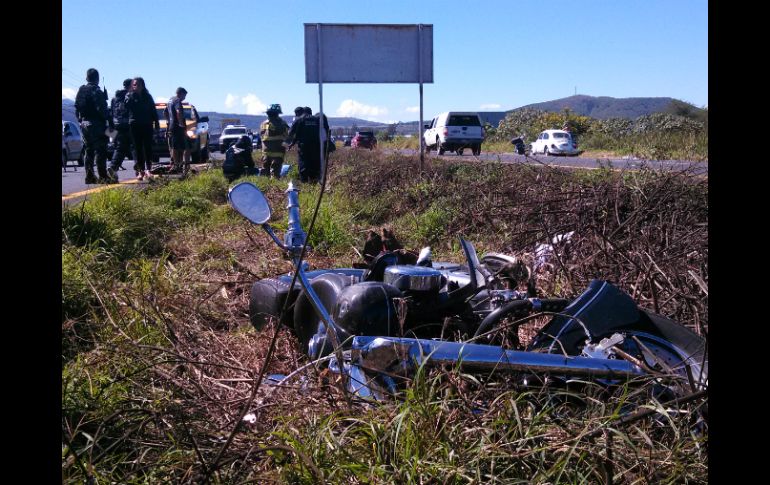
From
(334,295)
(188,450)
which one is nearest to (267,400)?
(188,450)

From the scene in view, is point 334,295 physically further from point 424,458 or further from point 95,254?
point 95,254

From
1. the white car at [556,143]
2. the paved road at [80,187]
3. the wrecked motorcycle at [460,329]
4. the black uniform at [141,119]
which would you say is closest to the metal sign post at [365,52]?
the black uniform at [141,119]

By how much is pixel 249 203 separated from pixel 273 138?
11.7 m

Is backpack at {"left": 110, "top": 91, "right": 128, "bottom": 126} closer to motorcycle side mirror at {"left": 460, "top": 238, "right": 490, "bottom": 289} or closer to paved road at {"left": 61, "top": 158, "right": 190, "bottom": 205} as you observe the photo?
paved road at {"left": 61, "top": 158, "right": 190, "bottom": 205}

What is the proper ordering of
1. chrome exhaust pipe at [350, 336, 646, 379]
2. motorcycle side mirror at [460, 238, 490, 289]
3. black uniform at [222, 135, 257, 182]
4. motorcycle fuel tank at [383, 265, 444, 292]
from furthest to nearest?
1. black uniform at [222, 135, 257, 182]
2. motorcycle side mirror at [460, 238, 490, 289]
3. motorcycle fuel tank at [383, 265, 444, 292]
4. chrome exhaust pipe at [350, 336, 646, 379]

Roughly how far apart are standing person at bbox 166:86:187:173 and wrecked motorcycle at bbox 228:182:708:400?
11928mm

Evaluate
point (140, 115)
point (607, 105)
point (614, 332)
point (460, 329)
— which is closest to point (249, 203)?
point (460, 329)

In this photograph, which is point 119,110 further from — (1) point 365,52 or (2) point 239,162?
(1) point 365,52

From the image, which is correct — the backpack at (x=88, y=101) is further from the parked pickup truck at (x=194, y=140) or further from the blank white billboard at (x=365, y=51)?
the parked pickup truck at (x=194, y=140)

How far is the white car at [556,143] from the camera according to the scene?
3491cm

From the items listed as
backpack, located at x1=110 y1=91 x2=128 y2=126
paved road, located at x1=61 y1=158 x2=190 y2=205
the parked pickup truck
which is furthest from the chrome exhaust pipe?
the parked pickup truck

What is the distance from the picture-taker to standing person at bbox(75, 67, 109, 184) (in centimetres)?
1173

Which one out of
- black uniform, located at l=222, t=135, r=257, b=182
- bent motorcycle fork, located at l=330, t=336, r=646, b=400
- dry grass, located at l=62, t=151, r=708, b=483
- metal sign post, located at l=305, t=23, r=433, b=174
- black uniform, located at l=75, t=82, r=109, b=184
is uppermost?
metal sign post, located at l=305, t=23, r=433, b=174
